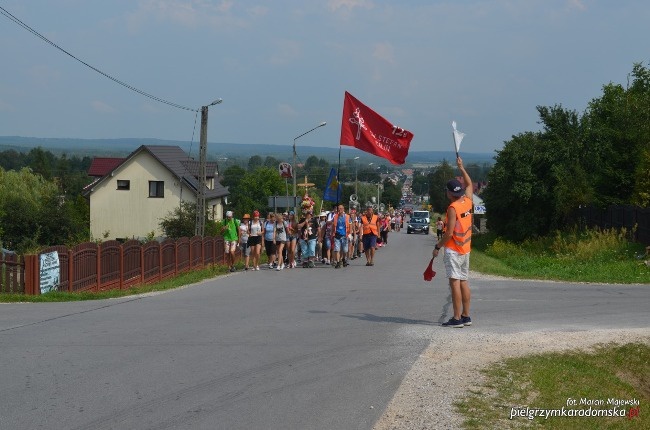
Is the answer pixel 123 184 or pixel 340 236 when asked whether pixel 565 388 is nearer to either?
pixel 340 236

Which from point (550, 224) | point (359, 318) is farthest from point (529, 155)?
point (359, 318)

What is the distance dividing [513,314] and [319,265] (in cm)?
1330

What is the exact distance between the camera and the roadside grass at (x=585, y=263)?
21.1 metres

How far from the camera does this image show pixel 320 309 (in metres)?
13.3

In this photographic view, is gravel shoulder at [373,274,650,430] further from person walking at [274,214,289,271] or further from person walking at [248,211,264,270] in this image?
person walking at [248,211,264,270]

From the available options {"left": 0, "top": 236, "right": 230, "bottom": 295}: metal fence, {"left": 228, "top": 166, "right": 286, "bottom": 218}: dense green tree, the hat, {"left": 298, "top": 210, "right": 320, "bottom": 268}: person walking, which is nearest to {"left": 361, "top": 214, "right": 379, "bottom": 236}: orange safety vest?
{"left": 298, "top": 210, "right": 320, "bottom": 268}: person walking

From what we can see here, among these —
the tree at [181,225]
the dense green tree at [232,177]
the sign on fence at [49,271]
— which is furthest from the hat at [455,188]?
the dense green tree at [232,177]

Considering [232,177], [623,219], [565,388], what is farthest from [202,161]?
[232,177]

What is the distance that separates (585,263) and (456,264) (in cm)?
1537

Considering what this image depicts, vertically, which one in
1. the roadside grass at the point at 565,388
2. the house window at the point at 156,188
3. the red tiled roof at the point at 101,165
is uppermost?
the red tiled roof at the point at 101,165

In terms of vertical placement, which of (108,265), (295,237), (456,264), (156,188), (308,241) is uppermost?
(156,188)

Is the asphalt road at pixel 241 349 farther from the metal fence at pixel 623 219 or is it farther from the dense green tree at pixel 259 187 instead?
the dense green tree at pixel 259 187

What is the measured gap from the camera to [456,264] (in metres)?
10.9

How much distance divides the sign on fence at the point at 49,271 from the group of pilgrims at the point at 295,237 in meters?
6.46
